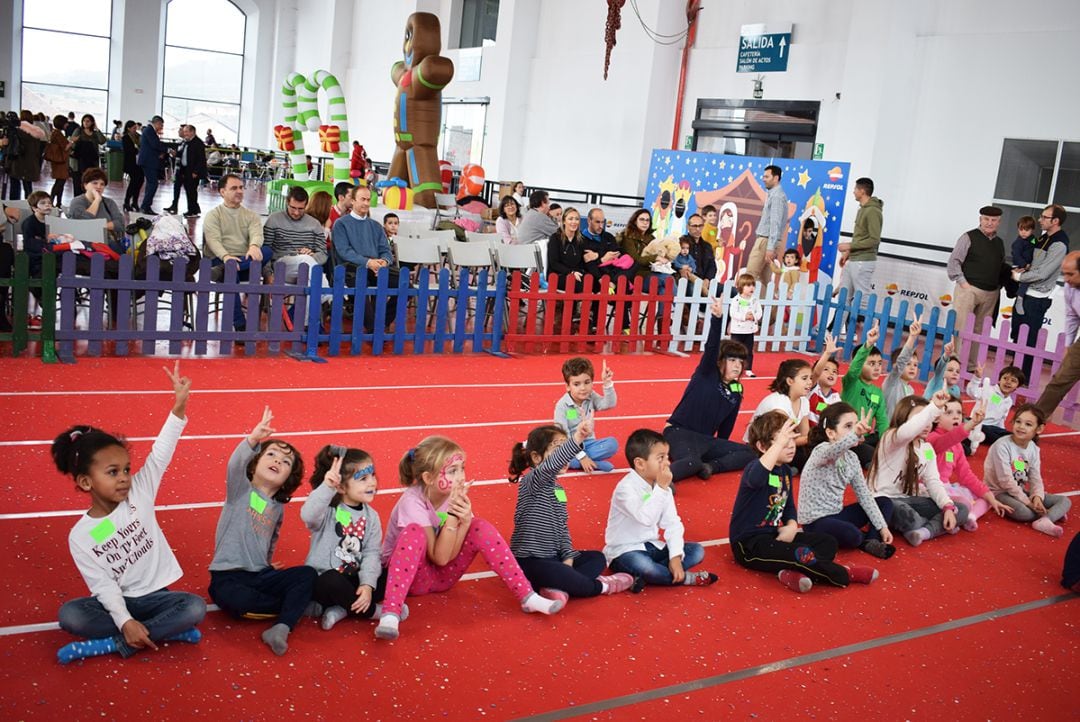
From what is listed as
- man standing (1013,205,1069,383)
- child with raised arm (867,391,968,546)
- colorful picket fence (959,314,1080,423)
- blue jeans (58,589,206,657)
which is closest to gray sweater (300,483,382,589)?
blue jeans (58,589,206,657)

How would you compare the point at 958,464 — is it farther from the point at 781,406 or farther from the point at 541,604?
the point at 541,604

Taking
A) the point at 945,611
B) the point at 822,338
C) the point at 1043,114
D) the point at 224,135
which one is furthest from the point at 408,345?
the point at 224,135

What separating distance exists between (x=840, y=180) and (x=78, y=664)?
42.6 ft

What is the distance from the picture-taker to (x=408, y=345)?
10.8 metres

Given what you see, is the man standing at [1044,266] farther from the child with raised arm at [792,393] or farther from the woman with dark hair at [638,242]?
the child with raised arm at [792,393]

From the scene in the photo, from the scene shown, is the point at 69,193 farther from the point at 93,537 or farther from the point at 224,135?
A: the point at 93,537

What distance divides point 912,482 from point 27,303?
7.18m

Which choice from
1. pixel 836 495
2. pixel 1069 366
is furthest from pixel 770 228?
pixel 836 495

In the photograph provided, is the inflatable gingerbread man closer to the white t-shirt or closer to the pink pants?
the white t-shirt

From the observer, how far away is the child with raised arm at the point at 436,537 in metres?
4.54

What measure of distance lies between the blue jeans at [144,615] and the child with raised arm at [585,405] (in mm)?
2595

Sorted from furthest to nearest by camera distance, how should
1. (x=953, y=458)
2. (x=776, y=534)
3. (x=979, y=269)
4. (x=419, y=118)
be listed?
(x=419, y=118) → (x=979, y=269) → (x=953, y=458) → (x=776, y=534)

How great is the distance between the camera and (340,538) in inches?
180

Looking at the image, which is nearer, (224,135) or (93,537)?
(93,537)
